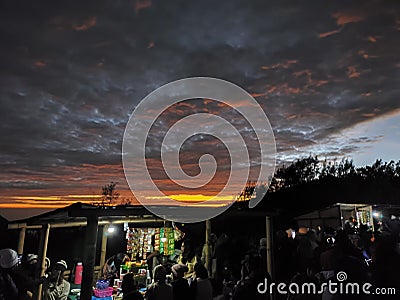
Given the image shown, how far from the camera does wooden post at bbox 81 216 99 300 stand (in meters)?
5.02

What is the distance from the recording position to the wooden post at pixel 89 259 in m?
5.02

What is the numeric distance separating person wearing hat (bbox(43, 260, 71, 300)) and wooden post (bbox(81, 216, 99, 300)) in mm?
1624

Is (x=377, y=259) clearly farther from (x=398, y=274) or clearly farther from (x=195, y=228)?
(x=195, y=228)

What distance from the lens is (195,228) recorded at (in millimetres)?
13836

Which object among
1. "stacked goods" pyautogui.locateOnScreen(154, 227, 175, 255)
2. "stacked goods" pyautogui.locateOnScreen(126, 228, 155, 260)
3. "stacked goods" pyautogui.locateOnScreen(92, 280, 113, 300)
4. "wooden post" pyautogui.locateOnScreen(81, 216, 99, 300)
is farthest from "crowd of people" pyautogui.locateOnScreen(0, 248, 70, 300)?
"stacked goods" pyautogui.locateOnScreen(154, 227, 175, 255)

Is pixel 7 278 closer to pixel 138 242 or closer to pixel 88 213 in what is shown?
pixel 88 213

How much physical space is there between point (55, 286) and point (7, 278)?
1.33 meters

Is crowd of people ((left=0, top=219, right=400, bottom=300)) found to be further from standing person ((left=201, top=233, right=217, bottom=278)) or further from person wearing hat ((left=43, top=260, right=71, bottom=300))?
standing person ((left=201, top=233, right=217, bottom=278))

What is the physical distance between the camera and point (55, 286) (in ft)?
20.3

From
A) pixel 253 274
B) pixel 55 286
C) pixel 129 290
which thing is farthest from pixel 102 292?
pixel 253 274

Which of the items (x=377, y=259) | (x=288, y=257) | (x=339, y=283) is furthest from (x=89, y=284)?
(x=288, y=257)

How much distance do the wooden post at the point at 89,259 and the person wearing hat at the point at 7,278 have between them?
1335 mm

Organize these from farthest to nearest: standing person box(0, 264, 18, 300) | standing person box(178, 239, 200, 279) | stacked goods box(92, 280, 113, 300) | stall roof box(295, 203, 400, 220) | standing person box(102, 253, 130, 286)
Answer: stall roof box(295, 203, 400, 220)
standing person box(178, 239, 200, 279)
standing person box(102, 253, 130, 286)
stacked goods box(92, 280, 113, 300)
standing person box(0, 264, 18, 300)

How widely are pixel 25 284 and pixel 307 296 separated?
5.42 m
